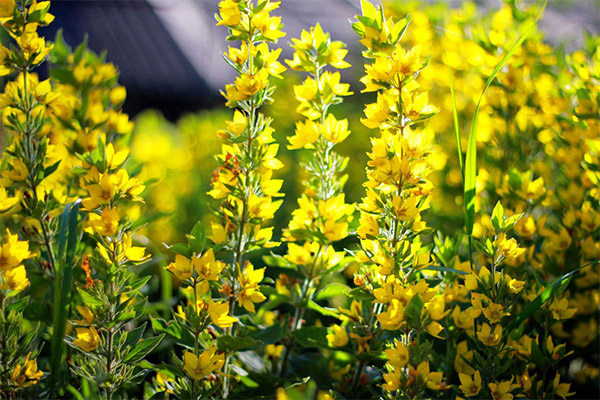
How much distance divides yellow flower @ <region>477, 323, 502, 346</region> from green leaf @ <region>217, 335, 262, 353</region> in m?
0.36

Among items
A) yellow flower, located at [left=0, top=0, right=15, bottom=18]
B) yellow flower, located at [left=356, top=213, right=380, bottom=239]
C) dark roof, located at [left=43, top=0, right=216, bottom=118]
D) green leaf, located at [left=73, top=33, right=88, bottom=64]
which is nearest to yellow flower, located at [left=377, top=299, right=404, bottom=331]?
yellow flower, located at [left=356, top=213, right=380, bottom=239]

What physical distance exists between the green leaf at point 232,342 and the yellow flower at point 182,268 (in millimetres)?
125

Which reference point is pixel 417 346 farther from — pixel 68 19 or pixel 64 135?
pixel 68 19

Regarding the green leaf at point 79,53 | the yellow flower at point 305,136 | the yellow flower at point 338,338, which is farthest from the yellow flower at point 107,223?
the green leaf at point 79,53

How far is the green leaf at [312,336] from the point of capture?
994mm

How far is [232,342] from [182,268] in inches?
6.0

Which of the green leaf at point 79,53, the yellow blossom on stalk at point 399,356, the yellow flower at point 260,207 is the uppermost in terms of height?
the green leaf at point 79,53

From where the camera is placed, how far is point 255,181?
0.92 m

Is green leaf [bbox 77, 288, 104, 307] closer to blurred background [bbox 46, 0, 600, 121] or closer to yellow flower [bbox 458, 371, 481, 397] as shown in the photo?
yellow flower [bbox 458, 371, 481, 397]

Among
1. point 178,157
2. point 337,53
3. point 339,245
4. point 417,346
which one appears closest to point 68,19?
point 178,157

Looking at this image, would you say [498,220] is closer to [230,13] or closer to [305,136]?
[305,136]

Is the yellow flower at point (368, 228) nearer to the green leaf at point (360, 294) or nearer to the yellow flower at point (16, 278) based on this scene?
the green leaf at point (360, 294)

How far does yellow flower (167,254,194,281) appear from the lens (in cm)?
83

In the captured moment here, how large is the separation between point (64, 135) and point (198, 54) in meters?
4.13
